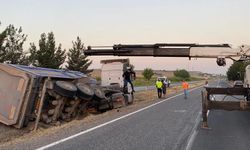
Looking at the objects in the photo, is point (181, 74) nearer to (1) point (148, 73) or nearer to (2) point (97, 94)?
(1) point (148, 73)

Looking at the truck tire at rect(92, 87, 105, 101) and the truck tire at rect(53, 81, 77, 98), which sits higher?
the truck tire at rect(53, 81, 77, 98)

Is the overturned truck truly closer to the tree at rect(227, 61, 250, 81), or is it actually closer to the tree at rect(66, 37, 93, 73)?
the tree at rect(227, 61, 250, 81)

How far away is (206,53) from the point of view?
13023 millimetres

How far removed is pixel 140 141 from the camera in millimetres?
9859

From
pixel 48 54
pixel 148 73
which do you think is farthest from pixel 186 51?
pixel 148 73

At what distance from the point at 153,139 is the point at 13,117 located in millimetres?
5543

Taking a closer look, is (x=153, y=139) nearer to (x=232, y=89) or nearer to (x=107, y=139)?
(x=107, y=139)

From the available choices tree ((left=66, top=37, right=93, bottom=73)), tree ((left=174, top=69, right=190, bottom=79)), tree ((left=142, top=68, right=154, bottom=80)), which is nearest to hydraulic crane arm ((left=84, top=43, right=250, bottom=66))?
tree ((left=66, top=37, right=93, bottom=73))

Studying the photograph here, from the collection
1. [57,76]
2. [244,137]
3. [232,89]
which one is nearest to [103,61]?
[57,76]

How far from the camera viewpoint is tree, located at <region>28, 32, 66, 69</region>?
171ft

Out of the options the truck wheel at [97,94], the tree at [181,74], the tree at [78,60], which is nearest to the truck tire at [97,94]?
the truck wheel at [97,94]

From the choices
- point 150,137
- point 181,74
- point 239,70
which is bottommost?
point 150,137

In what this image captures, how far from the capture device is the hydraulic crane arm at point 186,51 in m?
12.5

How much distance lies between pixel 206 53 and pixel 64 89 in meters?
5.53
